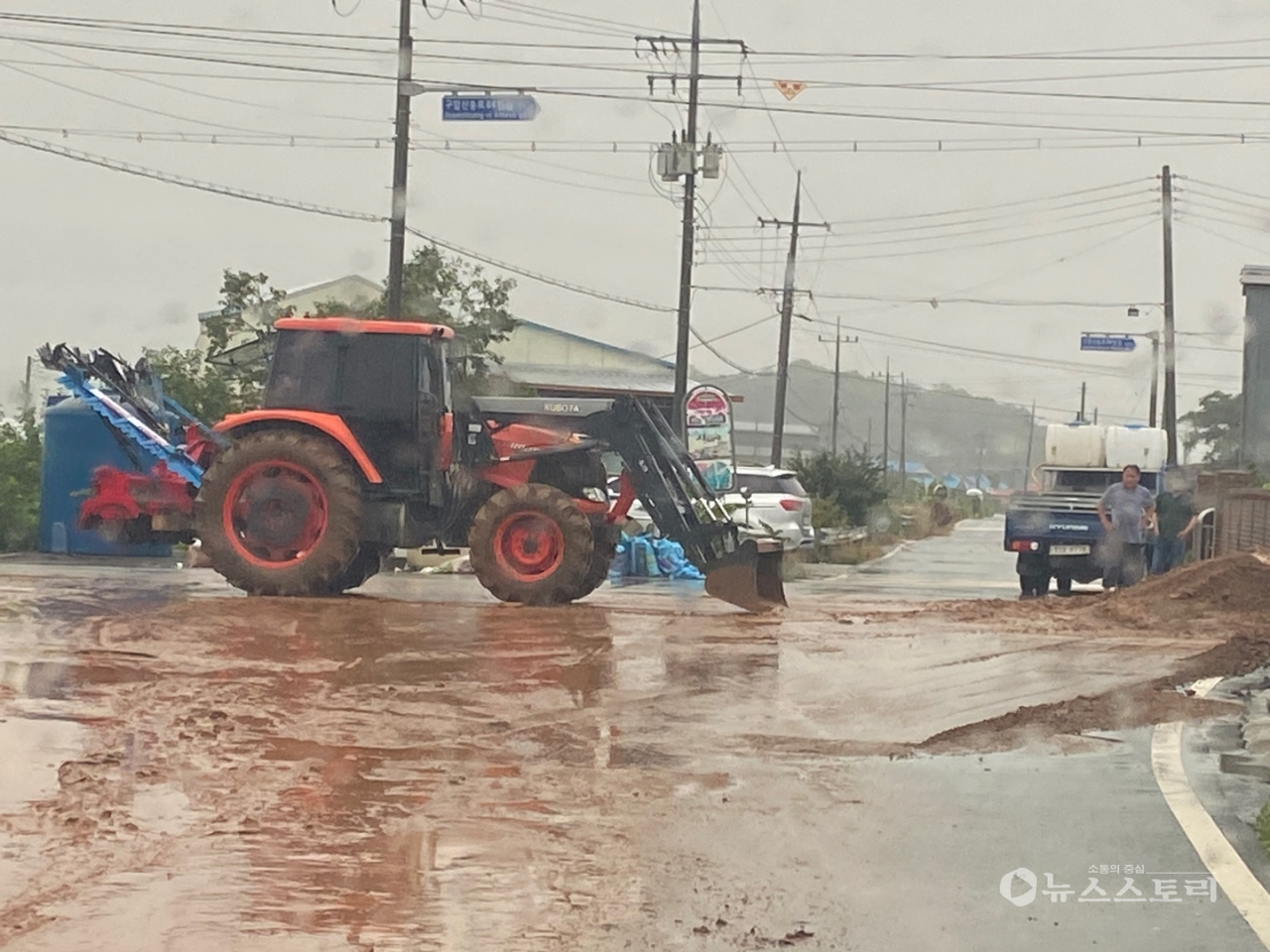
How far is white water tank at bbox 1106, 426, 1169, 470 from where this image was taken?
3309cm

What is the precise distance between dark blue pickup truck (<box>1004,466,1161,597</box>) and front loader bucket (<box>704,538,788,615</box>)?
8.45 m

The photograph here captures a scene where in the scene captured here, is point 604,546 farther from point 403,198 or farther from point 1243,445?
point 1243,445

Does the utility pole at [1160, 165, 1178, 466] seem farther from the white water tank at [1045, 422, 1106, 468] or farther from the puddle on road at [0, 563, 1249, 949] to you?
the puddle on road at [0, 563, 1249, 949]

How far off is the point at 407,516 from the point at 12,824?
1108 cm

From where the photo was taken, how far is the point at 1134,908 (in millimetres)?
7043

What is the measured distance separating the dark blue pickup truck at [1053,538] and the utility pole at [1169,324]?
78.5 ft

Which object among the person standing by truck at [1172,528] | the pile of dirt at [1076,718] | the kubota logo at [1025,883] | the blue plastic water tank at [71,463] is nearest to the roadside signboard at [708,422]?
the person standing by truck at [1172,528]

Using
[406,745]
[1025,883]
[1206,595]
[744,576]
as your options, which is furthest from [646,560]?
[1025,883]

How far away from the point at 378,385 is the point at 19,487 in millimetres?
12478

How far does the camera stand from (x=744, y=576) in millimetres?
18609

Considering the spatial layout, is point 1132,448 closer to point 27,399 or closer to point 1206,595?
point 1206,595

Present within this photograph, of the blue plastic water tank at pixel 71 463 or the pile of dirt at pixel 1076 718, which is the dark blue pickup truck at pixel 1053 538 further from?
the pile of dirt at pixel 1076 718

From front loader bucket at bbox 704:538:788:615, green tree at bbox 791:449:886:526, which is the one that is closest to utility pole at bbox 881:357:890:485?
green tree at bbox 791:449:886:526

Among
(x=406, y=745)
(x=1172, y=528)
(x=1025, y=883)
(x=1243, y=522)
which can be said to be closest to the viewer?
(x=1025, y=883)
